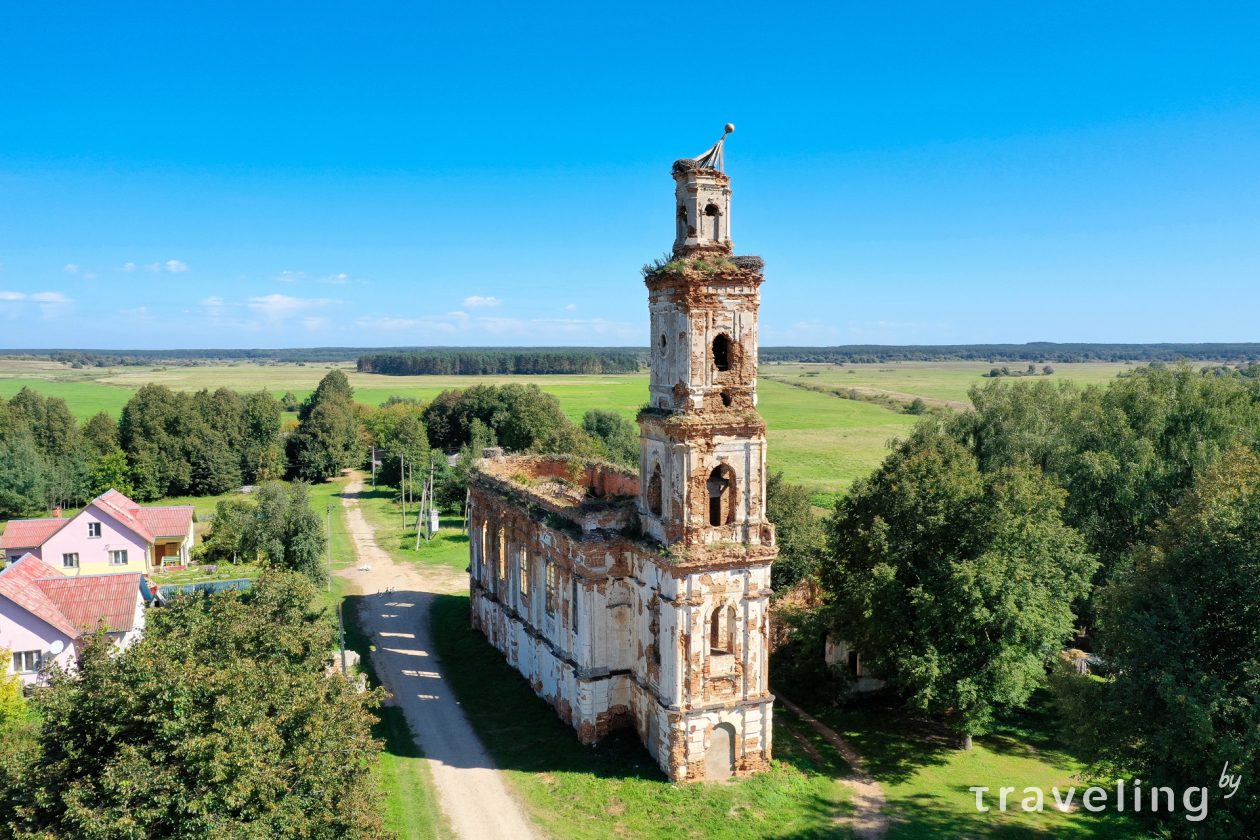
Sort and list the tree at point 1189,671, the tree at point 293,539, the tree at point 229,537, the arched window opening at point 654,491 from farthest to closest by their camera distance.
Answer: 1. the tree at point 229,537
2. the tree at point 293,539
3. the arched window opening at point 654,491
4. the tree at point 1189,671

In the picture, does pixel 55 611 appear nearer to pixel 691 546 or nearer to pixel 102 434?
pixel 691 546

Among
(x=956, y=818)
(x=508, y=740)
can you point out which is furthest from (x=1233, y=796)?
(x=508, y=740)

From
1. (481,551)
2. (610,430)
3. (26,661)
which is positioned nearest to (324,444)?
Result: (610,430)

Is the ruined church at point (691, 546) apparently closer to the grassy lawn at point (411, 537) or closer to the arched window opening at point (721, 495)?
the arched window opening at point (721, 495)

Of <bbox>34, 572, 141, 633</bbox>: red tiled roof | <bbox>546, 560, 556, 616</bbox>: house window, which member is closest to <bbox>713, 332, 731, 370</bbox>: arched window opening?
<bbox>546, 560, 556, 616</bbox>: house window

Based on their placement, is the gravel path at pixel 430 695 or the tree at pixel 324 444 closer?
the gravel path at pixel 430 695

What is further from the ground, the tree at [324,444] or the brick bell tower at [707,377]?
the brick bell tower at [707,377]

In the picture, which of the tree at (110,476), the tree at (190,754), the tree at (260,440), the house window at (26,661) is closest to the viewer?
the tree at (190,754)

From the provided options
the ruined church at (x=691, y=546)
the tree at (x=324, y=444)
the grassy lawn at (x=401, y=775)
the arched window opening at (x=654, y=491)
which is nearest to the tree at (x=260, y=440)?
the tree at (x=324, y=444)

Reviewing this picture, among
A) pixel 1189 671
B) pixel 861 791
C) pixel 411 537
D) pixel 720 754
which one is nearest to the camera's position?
pixel 1189 671
